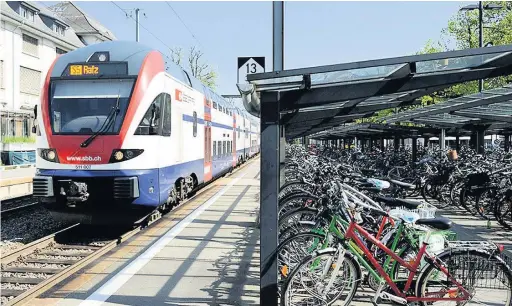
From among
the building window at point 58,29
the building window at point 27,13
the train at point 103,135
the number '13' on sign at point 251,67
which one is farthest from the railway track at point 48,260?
the building window at point 58,29

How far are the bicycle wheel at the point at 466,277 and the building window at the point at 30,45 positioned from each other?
107ft

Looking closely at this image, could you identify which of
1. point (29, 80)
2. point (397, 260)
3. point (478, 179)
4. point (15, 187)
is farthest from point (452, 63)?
point (29, 80)

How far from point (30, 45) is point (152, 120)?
28.8 metres

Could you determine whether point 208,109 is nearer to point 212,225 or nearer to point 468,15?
point 212,225

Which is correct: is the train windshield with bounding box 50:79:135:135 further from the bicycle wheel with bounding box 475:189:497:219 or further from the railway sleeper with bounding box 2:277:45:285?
the bicycle wheel with bounding box 475:189:497:219

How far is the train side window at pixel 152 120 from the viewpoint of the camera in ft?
24.5

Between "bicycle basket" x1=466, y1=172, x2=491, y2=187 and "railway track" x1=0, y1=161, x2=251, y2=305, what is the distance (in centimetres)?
635

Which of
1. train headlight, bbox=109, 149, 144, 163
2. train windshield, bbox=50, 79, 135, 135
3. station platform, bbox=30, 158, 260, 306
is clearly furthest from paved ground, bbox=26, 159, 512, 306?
train windshield, bbox=50, 79, 135, 135

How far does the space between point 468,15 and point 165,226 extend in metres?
19.6

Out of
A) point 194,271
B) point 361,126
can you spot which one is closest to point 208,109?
point 361,126

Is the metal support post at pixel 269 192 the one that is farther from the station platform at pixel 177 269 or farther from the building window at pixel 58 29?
the building window at pixel 58 29

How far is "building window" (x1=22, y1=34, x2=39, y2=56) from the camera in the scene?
31.6 m

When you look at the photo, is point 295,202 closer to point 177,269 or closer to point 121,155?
point 177,269

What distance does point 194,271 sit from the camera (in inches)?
233
